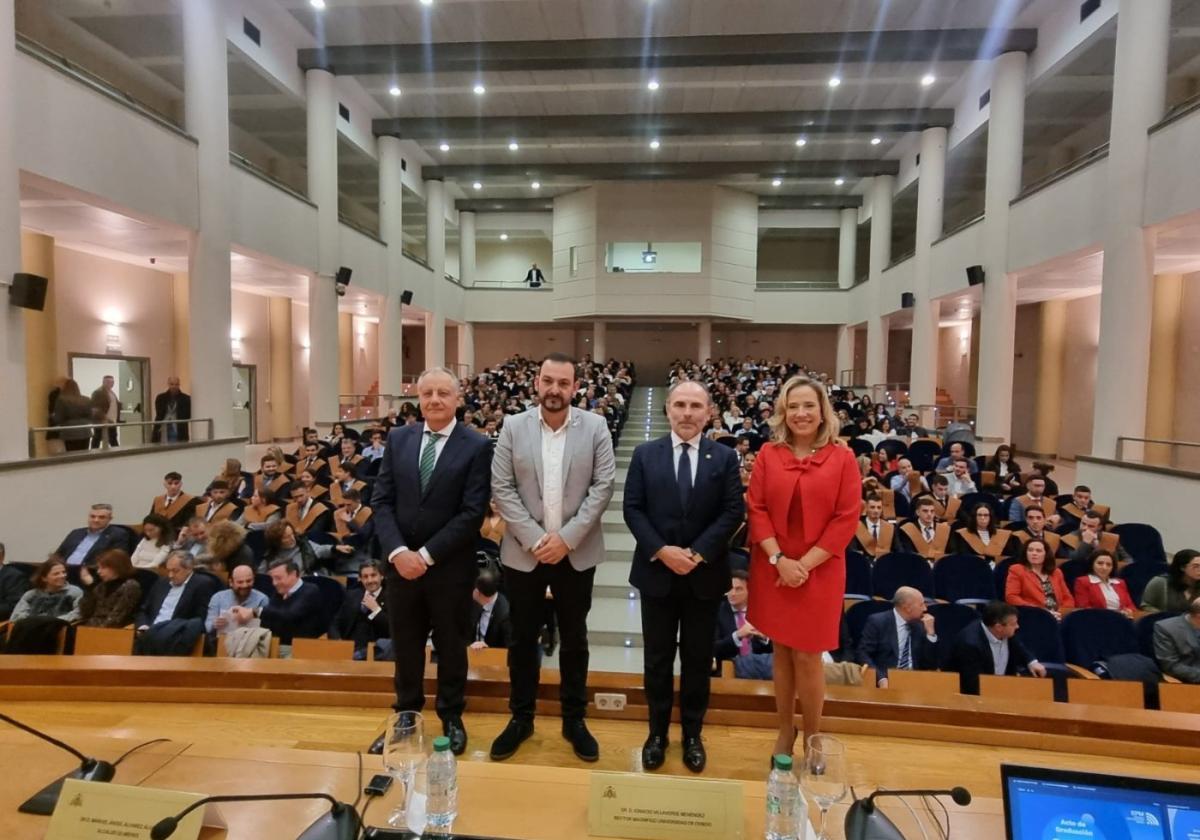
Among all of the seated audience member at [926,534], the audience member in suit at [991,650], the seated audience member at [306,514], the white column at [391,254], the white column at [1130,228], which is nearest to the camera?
the audience member in suit at [991,650]

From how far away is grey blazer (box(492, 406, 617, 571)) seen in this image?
2182 mm

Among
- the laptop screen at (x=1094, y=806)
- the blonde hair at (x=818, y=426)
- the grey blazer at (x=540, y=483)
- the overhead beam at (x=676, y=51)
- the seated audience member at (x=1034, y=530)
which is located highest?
the overhead beam at (x=676, y=51)

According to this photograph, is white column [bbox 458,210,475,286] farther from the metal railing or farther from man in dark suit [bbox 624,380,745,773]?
man in dark suit [bbox 624,380,745,773]

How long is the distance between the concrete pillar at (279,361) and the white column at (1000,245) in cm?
1369

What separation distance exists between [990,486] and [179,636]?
7.89 metres

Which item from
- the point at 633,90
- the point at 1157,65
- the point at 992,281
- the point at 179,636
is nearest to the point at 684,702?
the point at 179,636

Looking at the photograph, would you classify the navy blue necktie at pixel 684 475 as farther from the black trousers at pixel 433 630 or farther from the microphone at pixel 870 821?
the microphone at pixel 870 821

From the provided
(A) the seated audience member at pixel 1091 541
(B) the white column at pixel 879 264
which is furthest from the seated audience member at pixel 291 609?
(B) the white column at pixel 879 264

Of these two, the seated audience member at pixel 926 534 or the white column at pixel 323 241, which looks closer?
the seated audience member at pixel 926 534

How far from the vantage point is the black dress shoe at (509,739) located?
2125 mm

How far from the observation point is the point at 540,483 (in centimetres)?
224

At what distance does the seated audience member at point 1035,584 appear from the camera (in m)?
4.37

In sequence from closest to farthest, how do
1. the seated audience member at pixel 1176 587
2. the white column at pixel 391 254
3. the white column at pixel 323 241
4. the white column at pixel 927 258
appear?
the seated audience member at pixel 1176 587
the white column at pixel 323 241
the white column at pixel 927 258
the white column at pixel 391 254

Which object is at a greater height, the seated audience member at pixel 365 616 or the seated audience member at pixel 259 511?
the seated audience member at pixel 259 511
